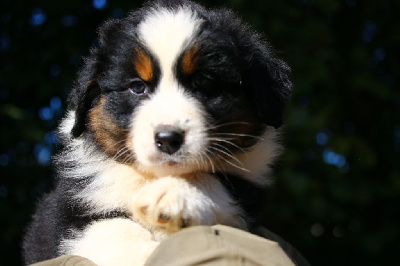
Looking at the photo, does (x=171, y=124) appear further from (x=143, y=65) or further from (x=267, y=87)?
(x=267, y=87)

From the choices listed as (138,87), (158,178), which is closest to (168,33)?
(138,87)

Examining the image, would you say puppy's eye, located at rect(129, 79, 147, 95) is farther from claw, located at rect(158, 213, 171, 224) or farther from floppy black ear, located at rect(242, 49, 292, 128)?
claw, located at rect(158, 213, 171, 224)

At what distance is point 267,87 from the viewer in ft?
9.76

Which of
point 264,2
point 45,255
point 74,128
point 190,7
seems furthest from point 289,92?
point 264,2

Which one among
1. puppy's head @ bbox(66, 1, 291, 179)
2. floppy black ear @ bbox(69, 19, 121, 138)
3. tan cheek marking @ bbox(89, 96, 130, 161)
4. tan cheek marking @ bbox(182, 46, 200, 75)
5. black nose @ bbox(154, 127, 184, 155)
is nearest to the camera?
black nose @ bbox(154, 127, 184, 155)

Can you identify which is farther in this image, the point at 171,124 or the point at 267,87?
the point at 267,87

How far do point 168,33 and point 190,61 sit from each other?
7.8 inches

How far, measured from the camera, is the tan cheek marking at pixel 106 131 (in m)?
2.86

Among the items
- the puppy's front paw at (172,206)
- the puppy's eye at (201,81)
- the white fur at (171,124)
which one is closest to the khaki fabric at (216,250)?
the puppy's front paw at (172,206)

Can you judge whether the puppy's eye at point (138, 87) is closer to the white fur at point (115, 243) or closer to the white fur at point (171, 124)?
the white fur at point (171, 124)

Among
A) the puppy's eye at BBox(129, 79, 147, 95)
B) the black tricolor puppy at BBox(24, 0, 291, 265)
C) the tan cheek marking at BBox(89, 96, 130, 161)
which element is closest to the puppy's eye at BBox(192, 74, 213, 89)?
the black tricolor puppy at BBox(24, 0, 291, 265)

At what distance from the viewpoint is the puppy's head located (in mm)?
2611

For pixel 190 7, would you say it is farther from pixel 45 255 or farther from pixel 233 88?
pixel 45 255

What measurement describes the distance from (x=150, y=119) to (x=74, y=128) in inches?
24.8
